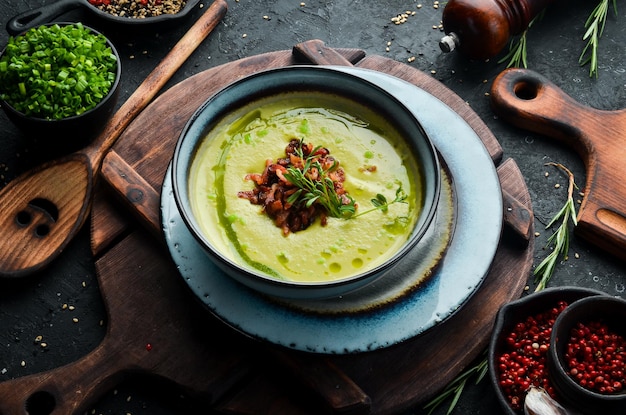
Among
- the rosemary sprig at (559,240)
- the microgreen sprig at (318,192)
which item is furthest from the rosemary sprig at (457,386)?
the microgreen sprig at (318,192)

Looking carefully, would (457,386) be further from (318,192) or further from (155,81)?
(155,81)

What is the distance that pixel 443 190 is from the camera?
9.04ft

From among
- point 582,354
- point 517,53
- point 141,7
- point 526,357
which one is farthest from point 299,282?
point 141,7

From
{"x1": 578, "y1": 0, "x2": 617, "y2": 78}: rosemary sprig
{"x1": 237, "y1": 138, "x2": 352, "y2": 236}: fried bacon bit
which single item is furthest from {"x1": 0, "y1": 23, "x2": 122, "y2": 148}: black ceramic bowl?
{"x1": 578, "y1": 0, "x2": 617, "y2": 78}: rosemary sprig

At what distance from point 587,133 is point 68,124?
6.76ft

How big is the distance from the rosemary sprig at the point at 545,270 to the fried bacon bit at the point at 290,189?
74cm

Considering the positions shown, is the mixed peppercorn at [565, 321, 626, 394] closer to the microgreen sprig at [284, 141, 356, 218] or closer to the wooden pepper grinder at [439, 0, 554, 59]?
the microgreen sprig at [284, 141, 356, 218]

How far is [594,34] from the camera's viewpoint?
3.62 metres

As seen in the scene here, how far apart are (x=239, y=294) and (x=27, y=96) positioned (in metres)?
1.23

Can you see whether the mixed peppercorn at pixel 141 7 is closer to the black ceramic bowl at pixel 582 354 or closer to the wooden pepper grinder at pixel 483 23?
the wooden pepper grinder at pixel 483 23

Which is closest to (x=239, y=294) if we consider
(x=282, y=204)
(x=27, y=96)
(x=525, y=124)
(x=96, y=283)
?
(x=282, y=204)

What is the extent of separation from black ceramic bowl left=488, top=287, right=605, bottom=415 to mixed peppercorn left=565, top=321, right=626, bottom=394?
12 cm

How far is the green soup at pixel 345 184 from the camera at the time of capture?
8.34 feet

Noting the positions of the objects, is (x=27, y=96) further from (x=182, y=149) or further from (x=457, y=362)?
(x=457, y=362)
